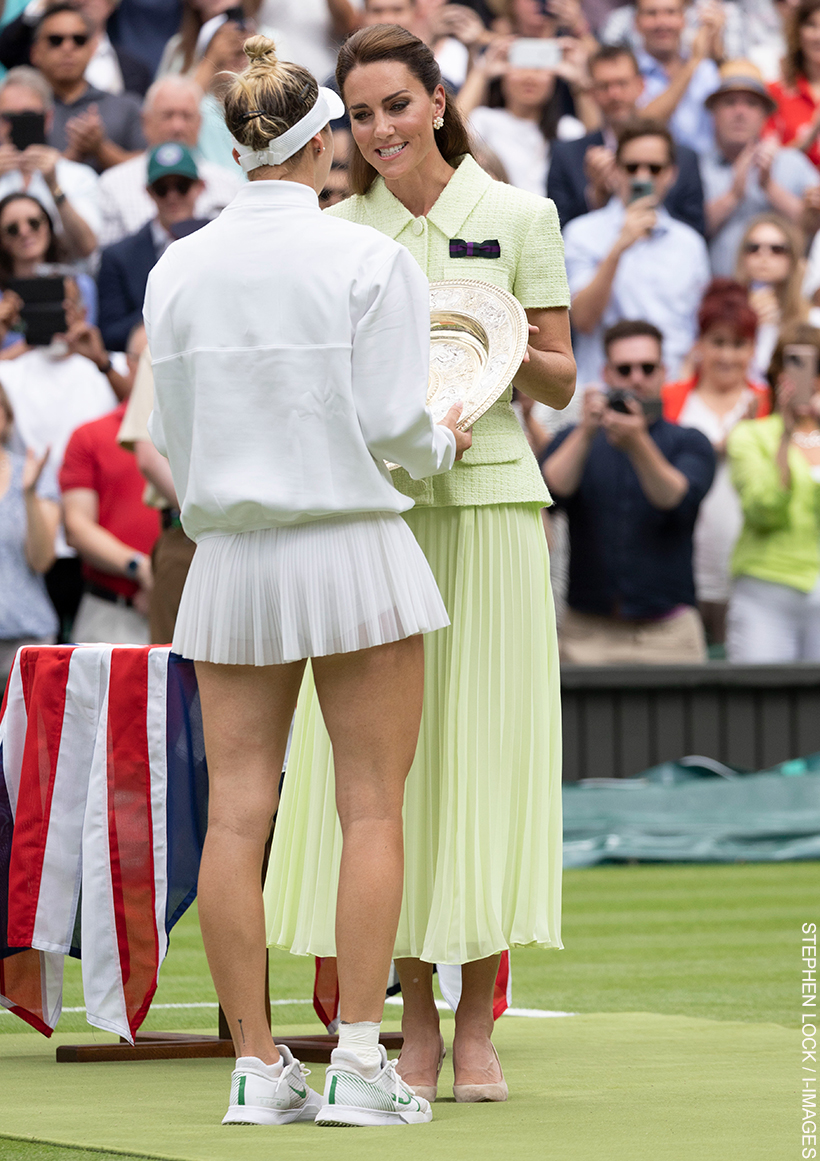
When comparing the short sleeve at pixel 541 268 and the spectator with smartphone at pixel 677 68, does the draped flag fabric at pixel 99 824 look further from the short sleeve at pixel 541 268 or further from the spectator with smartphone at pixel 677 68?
the spectator with smartphone at pixel 677 68

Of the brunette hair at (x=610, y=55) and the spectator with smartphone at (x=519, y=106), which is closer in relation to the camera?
the spectator with smartphone at (x=519, y=106)

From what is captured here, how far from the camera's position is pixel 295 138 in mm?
3551

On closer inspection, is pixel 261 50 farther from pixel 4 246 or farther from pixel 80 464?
pixel 4 246

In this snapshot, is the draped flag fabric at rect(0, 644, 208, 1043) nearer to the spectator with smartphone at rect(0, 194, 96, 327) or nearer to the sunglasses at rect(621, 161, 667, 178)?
the spectator with smartphone at rect(0, 194, 96, 327)

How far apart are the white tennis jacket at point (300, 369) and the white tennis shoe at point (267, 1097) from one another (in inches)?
38.9

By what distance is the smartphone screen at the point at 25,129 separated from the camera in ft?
33.9

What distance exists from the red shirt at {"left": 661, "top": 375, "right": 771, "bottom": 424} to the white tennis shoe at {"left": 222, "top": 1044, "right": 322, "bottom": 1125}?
7.36 meters

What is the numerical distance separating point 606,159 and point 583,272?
0.68 metres

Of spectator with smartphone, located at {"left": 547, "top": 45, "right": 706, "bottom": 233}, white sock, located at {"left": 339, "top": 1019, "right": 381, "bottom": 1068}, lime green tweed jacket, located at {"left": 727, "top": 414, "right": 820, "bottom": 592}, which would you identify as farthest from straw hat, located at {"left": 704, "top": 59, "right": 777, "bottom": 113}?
white sock, located at {"left": 339, "top": 1019, "right": 381, "bottom": 1068}

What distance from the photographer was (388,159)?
397 centimetres

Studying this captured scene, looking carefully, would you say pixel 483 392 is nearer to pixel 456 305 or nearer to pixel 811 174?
pixel 456 305

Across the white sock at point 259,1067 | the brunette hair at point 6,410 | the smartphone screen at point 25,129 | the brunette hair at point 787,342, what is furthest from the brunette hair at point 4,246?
the white sock at point 259,1067

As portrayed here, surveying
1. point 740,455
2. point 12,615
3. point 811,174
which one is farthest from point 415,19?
point 12,615

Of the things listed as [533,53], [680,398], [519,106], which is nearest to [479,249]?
[680,398]
